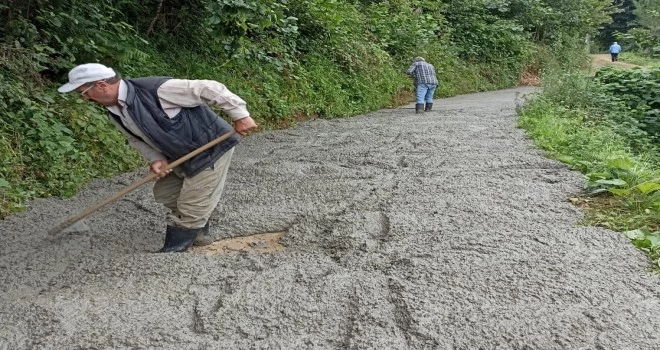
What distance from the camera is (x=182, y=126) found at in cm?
333

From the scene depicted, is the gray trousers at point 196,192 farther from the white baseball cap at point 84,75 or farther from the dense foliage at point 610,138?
the dense foliage at point 610,138

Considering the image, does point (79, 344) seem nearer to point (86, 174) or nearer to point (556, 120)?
point (86, 174)

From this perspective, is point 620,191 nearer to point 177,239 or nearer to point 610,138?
point 610,138

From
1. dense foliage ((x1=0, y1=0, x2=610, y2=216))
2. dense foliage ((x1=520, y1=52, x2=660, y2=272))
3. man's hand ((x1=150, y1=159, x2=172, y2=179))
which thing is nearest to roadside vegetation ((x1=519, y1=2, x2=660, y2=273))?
dense foliage ((x1=520, y1=52, x2=660, y2=272))

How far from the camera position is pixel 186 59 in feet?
26.0

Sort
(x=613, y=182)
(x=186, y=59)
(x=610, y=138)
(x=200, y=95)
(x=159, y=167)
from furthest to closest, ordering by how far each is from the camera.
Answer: (x=186, y=59) < (x=610, y=138) < (x=613, y=182) < (x=159, y=167) < (x=200, y=95)

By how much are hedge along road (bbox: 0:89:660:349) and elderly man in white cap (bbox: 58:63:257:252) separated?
1.14 feet

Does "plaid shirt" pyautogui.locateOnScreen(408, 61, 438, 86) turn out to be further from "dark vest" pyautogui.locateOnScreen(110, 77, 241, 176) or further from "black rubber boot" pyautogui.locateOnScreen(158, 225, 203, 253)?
"black rubber boot" pyautogui.locateOnScreen(158, 225, 203, 253)

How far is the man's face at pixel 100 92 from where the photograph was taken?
3.00 metres

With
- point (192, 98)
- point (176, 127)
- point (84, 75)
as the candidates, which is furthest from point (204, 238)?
point (84, 75)

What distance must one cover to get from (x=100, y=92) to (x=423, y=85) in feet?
27.2

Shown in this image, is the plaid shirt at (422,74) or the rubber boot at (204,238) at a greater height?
the plaid shirt at (422,74)

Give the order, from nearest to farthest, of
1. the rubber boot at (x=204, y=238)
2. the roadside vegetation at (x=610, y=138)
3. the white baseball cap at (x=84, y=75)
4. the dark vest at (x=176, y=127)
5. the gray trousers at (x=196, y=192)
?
1. the white baseball cap at (x=84, y=75)
2. the dark vest at (x=176, y=127)
3. the gray trousers at (x=196, y=192)
4. the roadside vegetation at (x=610, y=138)
5. the rubber boot at (x=204, y=238)

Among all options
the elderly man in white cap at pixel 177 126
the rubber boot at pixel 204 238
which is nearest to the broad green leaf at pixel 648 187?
the elderly man in white cap at pixel 177 126
